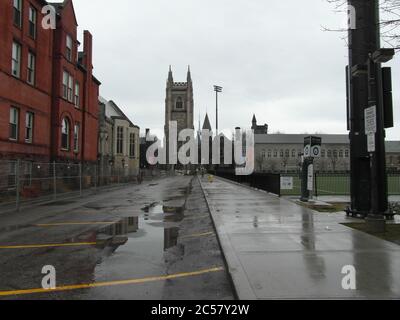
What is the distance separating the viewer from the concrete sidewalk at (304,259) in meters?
5.33

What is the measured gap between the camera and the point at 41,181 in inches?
808

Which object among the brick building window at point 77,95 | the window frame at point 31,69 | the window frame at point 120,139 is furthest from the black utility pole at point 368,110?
the window frame at point 120,139

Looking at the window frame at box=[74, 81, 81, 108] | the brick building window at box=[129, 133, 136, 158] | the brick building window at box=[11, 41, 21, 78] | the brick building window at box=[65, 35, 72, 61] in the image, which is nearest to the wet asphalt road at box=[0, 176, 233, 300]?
the brick building window at box=[11, 41, 21, 78]

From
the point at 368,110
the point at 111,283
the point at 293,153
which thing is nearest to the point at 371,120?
the point at 368,110

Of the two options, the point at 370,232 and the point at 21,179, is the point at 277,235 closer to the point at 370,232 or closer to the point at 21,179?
the point at 370,232

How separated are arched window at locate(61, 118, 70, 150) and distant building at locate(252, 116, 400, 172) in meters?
110

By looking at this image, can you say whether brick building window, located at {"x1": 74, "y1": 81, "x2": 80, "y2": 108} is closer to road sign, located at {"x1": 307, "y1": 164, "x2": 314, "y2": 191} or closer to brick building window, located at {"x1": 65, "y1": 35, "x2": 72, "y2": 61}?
brick building window, located at {"x1": 65, "y1": 35, "x2": 72, "y2": 61}

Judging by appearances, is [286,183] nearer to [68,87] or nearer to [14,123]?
[14,123]

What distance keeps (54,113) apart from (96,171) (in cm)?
536

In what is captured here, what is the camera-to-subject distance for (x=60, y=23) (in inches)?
1197

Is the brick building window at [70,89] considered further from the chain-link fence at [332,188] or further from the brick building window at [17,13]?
the chain-link fence at [332,188]

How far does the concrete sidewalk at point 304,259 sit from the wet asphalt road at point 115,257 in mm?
428

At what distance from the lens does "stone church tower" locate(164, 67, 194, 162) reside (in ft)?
456
